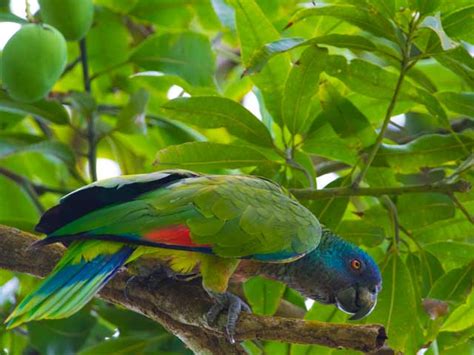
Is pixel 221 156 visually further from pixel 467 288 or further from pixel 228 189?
pixel 467 288

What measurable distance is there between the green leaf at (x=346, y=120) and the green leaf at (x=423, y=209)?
0.76ft

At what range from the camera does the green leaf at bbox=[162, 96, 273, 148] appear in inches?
91.2

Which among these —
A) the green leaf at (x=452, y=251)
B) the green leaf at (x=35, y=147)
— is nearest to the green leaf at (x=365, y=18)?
the green leaf at (x=452, y=251)

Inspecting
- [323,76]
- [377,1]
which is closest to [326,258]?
[323,76]

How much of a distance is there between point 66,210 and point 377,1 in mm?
833

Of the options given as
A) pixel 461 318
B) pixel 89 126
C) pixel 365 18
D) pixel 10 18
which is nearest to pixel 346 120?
pixel 365 18

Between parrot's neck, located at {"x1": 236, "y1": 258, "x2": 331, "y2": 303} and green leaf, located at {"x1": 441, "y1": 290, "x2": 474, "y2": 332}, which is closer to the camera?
green leaf, located at {"x1": 441, "y1": 290, "x2": 474, "y2": 332}

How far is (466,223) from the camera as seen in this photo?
2.52m

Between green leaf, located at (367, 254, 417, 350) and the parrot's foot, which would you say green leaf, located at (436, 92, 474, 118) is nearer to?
green leaf, located at (367, 254, 417, 350)

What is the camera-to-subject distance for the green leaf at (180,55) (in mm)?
2771

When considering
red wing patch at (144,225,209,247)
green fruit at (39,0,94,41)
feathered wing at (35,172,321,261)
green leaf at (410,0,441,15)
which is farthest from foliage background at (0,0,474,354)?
red wing patch at (144,225,209,247)

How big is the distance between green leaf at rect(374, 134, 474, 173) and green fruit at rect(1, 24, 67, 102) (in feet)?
2.70

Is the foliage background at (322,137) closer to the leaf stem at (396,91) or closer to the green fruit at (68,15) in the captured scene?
the leaf stem at (396,91)

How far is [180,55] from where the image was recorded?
9.14ft
